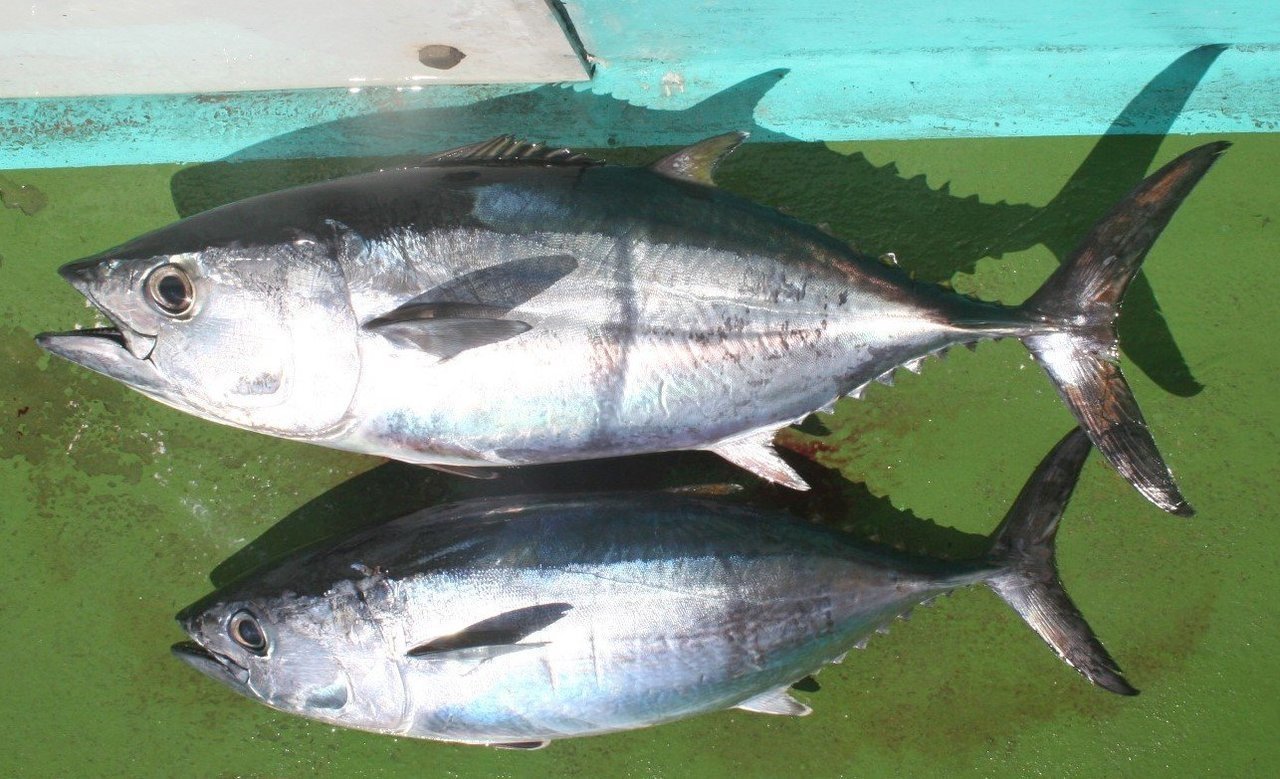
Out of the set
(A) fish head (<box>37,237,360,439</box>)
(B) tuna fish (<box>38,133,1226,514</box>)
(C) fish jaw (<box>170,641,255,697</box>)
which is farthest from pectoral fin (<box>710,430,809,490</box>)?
(C) fish jaw (<box>170,641,255,697</box>)

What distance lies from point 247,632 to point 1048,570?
2305 millimetres

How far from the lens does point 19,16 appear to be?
2.47m

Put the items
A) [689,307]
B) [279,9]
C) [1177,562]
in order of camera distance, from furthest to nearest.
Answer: [1177,562]
[279,9]
[689,307]

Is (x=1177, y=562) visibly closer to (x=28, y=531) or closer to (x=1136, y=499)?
(x=1136, y=499)

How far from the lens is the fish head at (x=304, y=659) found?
2250 mm

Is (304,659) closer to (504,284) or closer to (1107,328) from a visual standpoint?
(504,284)

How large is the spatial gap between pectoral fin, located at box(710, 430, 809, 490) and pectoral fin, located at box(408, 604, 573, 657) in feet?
2.02

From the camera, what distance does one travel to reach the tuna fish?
6.84 feet

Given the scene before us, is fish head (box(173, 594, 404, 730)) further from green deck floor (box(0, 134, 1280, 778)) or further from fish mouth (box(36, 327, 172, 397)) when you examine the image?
fish mouth (box(36, 327, 172, 397))

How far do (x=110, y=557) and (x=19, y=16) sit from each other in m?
1.68

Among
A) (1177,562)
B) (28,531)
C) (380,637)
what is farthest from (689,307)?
(28,531)

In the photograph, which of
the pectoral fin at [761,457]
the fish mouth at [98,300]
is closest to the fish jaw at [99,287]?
the fish mouth at [98,300]

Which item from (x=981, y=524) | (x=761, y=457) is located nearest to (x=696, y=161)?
(x=761, y=457)

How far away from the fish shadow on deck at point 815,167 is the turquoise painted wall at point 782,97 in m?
0.01
